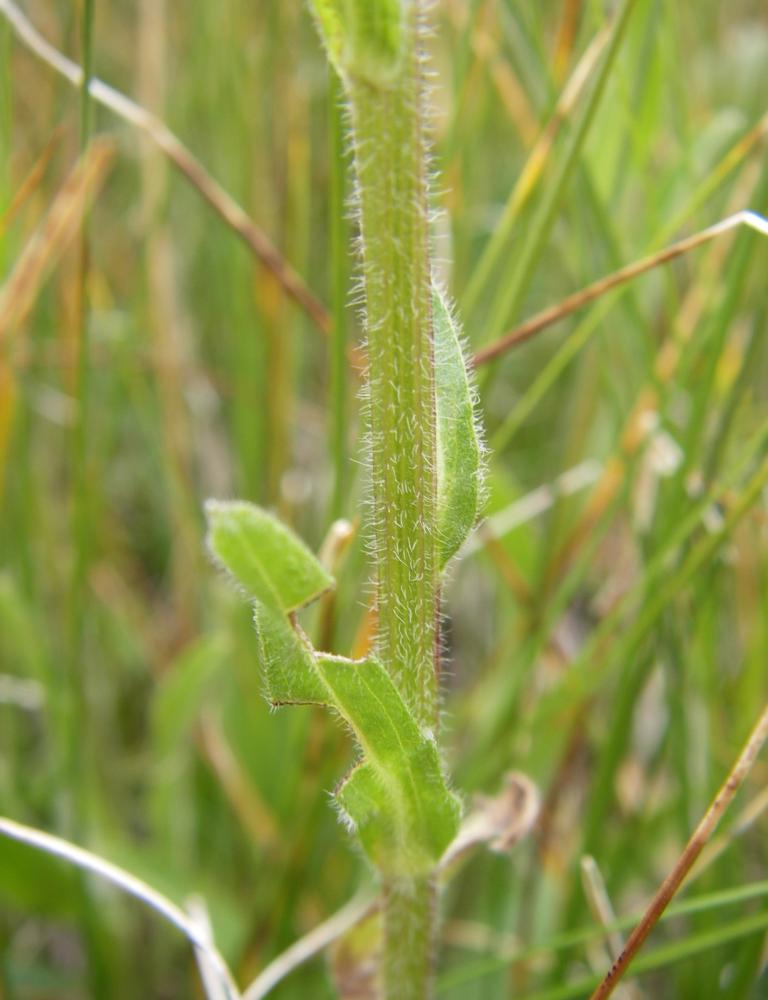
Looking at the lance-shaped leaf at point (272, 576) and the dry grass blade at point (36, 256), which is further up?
the dry grass blade at point (36, 256)

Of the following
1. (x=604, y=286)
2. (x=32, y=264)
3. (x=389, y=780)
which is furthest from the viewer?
(x=32, y=264)

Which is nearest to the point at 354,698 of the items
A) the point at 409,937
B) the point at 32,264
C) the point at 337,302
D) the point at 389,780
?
the point at 389,780

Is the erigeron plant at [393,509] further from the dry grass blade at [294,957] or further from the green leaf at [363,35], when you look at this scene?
the dry grass blade at [294,957]

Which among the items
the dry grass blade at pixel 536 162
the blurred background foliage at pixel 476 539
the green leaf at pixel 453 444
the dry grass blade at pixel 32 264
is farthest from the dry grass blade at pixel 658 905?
the dry grass blade at pixel 32 264

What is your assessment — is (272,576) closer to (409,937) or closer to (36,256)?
(409,937)

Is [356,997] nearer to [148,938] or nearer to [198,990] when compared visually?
[198,990]

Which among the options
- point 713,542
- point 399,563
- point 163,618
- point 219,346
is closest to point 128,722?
point 163,618
